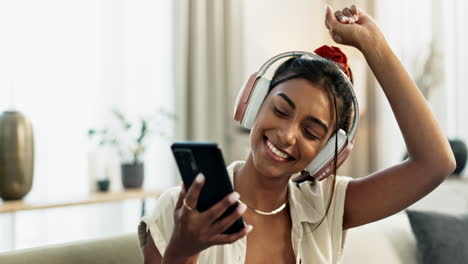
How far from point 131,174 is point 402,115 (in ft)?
6.24

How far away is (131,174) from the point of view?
301 cm

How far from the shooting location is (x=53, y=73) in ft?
9.70

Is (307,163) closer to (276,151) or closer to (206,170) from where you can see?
(276,151)

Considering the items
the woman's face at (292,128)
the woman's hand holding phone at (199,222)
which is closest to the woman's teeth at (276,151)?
the woman's face at (292,128)

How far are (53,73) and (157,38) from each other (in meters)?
0.64

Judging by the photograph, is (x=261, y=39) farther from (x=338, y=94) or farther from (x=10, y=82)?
(x=338, y=94)

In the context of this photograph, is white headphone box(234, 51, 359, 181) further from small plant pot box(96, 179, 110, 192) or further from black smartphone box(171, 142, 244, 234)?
small plant pot box(96, 179, 110, 192)

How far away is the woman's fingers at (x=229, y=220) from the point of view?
0.93 metres

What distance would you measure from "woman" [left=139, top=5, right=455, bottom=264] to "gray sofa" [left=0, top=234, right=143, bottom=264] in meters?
0.13

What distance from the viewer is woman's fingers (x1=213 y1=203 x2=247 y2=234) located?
927 millimetres

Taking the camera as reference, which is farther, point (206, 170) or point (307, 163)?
point (307, 163)

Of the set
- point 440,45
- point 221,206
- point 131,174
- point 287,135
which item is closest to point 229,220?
point 221,206

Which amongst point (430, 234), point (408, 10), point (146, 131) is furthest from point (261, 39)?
point (430, 234)

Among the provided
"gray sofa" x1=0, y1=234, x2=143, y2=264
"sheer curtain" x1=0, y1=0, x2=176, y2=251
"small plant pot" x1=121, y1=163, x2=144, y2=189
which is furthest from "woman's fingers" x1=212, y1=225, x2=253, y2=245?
"small plant pot" x1=121, y1=163, x2=144, y2=189
